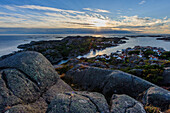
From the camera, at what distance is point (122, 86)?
9.42 m

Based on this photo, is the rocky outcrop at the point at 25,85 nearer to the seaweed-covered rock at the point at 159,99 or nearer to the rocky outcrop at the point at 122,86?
the rocky outcrop at the point at 122,86

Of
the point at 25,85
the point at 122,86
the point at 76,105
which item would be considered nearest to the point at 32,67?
the point at 25,85

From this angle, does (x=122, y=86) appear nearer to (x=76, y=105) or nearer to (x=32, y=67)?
(x=76, y=105)

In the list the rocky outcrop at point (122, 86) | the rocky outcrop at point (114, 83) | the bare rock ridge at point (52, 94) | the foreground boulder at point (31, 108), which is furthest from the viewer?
the rocky outcrop at point (114, 83)

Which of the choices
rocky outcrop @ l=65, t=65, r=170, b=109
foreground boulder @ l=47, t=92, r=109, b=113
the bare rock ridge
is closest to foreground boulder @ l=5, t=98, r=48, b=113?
the bare rock ridge

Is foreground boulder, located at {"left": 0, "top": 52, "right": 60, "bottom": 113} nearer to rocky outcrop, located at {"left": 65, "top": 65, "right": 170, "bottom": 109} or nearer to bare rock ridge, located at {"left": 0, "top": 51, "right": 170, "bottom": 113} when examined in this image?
bare rock ridge, located at {"left": 0, "top": 51, "right": 170, "bottom": 113}

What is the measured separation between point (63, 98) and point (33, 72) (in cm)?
367

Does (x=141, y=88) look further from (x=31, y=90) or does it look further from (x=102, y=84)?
(x=31, y=90)

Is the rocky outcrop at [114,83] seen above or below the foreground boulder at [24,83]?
below

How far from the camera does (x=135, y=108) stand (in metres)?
4.98

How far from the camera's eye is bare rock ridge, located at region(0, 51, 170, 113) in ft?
15.6

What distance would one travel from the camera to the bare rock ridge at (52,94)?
4.75m

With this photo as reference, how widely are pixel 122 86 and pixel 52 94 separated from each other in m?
6.87

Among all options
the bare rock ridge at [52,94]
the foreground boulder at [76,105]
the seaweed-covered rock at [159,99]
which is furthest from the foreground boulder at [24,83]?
the seaweed-covered rock at [159,99]
